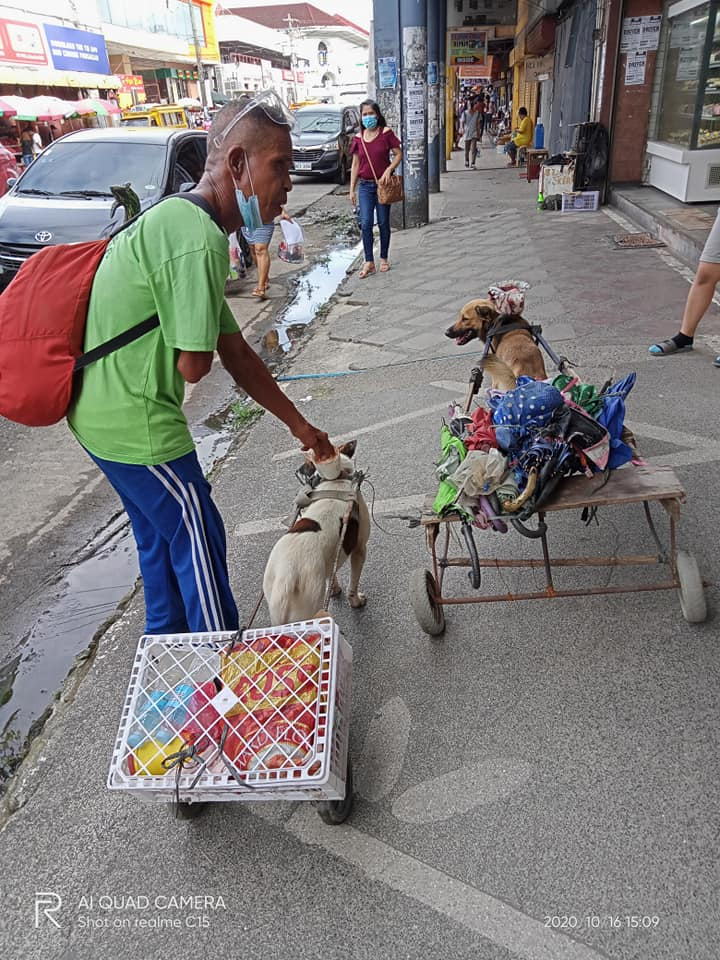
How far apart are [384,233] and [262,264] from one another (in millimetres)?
1747

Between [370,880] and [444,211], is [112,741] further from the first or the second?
[444,211]

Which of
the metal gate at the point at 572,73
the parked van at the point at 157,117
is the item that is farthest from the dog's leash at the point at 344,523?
the parked van at the point at 157,117

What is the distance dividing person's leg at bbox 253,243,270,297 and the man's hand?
235 inches

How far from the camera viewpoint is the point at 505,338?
12.9 feet

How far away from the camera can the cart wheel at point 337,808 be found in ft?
6.43

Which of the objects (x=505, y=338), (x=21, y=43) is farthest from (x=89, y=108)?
(x=505, y=338)

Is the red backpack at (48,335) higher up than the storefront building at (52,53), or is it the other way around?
the storefront building at (52,53)

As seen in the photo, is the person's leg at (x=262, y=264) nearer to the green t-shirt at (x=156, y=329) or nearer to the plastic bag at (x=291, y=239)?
the plastic bag at (x=291, y=239)

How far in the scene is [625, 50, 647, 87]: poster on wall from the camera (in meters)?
10.0

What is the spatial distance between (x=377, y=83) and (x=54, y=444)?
8623 millimetres

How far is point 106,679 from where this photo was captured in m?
2.71

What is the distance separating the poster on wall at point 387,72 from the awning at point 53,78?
2293cm

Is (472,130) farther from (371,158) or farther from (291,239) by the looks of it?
(291,239)

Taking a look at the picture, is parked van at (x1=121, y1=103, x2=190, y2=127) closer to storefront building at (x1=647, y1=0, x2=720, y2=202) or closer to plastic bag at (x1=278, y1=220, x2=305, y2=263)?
storefront building at (x1=647, y1=0, x2=720, y2=202)
